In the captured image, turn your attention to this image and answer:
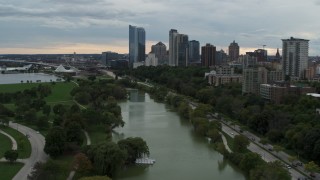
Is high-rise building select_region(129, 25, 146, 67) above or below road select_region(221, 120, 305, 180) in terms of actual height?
above

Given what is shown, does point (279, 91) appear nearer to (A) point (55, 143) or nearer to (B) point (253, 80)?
(B) point (253, 80)

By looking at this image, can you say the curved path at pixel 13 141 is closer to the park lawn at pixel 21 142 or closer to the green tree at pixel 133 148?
the park lawn at pixel 21 142

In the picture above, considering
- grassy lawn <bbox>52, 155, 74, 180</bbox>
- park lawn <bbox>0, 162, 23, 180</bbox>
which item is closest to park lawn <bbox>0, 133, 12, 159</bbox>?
park lawn <bbox>0, 162, 23, 180</bbox>

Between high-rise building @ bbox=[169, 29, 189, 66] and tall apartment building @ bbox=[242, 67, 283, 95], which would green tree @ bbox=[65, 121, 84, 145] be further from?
high-rise building @ bbox=[169, 29, 189, 66]

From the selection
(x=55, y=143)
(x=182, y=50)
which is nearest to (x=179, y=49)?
(x=182, y=50)

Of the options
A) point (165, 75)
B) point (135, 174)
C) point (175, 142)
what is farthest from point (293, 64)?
point (135, 174)

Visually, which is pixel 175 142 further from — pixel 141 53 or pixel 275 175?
pixel 141 53
